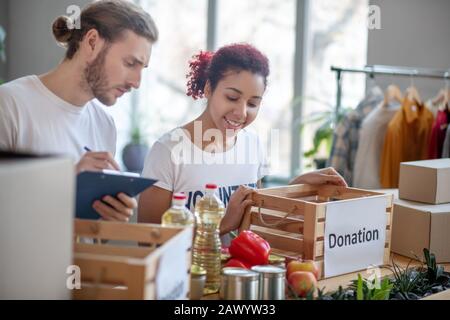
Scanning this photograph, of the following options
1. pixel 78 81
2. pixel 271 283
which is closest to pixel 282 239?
pixel 271 283

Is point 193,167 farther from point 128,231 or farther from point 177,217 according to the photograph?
point 128,231

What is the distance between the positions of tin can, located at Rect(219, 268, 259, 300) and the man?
0.63m

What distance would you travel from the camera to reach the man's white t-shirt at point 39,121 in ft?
6.33

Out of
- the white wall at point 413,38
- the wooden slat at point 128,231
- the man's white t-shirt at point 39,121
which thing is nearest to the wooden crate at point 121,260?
the wooden slat at point 128,231

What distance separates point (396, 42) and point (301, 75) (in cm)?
84

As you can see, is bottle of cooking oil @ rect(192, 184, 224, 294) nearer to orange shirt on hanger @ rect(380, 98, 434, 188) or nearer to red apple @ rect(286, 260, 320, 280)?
red apple @ rect(286, 260, 320, 280)

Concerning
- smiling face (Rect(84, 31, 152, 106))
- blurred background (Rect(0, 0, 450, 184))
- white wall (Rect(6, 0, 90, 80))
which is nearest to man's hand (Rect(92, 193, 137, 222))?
smiling face (Rect(84, 31, 152, 106))

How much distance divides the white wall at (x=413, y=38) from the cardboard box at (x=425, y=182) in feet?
6.33

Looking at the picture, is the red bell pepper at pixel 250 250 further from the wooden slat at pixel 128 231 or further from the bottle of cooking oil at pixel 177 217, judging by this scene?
the wooden slat at pixel 128 231

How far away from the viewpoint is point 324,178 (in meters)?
2.27

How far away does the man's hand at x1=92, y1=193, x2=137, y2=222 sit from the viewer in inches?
63.6

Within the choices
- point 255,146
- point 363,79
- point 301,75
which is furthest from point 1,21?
point 255,146

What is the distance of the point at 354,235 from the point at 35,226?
110cm
